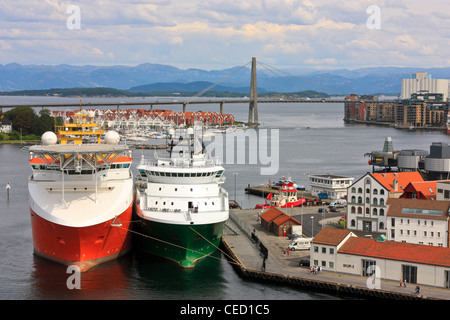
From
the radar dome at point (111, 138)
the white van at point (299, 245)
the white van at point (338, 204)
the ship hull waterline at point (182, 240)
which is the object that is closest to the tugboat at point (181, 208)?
the ship hull waterline at point (182, 240)

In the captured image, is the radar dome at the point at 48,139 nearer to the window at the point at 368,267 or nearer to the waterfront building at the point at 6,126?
the window at the point at 368,267

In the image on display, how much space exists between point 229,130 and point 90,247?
75927 mm

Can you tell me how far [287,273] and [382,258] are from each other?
9.72ft

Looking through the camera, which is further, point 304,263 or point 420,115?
point 420,115

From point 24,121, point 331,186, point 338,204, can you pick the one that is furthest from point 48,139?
point 24,121

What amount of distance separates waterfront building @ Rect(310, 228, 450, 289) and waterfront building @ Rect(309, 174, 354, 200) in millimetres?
15074

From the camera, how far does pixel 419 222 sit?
74.2ft

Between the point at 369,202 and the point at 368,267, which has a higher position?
the point at 369,202

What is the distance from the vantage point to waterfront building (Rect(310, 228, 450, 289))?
61.7ft

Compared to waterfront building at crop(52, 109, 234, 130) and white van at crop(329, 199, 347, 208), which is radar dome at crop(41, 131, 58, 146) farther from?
waterfront building at crop(52, 109, 234, 130)

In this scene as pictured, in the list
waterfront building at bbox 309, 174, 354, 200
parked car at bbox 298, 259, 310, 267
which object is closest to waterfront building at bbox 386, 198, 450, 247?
parked car at bbox 298, 259, 310, 267

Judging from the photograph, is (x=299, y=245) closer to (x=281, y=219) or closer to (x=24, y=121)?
(x=281, y=219)
